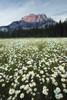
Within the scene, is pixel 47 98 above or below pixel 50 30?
below

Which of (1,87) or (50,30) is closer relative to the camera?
(1,87)

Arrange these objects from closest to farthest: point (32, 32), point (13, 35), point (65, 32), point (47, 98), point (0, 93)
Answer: point (47, 98), point (0, 93), point (65, 32), point (32, 32), point (13, 35)

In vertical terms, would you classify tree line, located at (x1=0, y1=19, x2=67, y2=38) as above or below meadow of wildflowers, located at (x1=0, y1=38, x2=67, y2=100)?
above

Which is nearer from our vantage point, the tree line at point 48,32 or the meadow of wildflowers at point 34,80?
the meadow of wildflowers at point 34,80

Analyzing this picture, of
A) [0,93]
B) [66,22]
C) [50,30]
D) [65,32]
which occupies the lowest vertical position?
[0,93]

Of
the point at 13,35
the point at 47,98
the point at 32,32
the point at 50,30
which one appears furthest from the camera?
the point at 13,35

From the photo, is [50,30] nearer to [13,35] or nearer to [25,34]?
[25,34]

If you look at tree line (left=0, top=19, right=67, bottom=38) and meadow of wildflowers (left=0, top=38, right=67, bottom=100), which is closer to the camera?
meadow of wildflowers (left=0, top=38, right=67, bottom=100)

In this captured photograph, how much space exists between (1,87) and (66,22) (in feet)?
205

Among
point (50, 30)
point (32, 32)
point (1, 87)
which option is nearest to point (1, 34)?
point (32, 32)

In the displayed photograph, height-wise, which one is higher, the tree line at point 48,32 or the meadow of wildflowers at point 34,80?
the tree line at point 48,32

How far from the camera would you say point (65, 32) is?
1940 inches

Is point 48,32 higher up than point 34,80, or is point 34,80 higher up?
point 48,32

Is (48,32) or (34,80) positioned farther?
(48,32)
